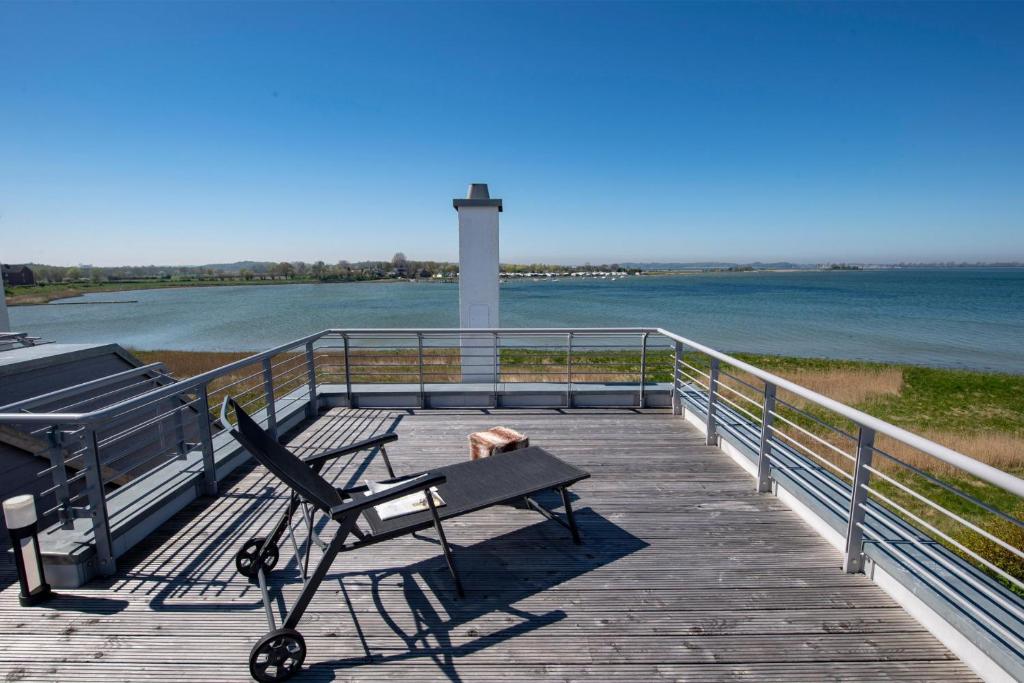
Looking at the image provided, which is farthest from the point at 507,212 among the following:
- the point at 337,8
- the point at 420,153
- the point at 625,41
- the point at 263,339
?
the point at 263,339

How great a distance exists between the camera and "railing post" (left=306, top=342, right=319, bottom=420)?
17.6 ft

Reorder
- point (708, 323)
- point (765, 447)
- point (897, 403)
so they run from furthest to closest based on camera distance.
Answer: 1. point (708, 323)
2. point (897, 403)
3. point (765, 447)

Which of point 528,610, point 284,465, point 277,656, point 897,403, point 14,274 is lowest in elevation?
point 897,403

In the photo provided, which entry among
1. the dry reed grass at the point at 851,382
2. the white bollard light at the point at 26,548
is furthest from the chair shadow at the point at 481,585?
Result: the dry reed grass at the point at 851,382

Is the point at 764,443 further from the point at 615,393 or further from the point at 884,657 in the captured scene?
the point at 615,393

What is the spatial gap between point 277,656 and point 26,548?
159 centimetres

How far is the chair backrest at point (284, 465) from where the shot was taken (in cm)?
207

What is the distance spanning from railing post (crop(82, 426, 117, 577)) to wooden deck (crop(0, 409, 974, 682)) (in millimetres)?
116

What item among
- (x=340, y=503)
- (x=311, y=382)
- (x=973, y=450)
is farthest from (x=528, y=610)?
(x=973, y=450)

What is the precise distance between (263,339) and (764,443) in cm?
2619

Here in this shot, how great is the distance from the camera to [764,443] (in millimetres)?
3432

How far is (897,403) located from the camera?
39.8 feet

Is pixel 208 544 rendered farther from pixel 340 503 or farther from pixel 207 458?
pixel 340 503

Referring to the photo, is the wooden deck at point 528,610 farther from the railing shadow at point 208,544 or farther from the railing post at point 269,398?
the railing post at point 269,398
